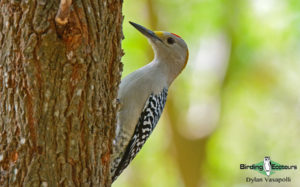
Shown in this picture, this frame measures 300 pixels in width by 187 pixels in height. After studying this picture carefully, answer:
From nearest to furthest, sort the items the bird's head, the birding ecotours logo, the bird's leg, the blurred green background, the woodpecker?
the bird's leg, the woodpecker, the bird's head, the birding ecotours logo, the blurred green background

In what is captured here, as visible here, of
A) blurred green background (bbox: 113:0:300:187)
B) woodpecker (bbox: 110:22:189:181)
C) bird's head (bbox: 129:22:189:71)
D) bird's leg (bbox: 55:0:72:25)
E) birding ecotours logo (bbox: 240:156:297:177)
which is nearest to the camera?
bird's leg (bbox: 55:0:72:25)

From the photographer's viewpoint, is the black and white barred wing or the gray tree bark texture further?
Answer: the black and white barred wing

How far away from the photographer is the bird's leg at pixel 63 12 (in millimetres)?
2789

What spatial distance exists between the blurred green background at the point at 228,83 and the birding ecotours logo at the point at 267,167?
104 mm

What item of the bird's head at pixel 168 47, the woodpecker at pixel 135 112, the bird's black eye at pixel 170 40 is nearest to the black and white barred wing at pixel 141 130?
the woodpecker at pixel 135 112

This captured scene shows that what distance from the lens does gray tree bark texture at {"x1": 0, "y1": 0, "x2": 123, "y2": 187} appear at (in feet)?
9.18

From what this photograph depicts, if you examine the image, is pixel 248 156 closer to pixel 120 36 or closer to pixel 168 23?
pixel 168 23

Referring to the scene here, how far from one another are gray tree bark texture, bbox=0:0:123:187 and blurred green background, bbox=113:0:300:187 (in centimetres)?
546

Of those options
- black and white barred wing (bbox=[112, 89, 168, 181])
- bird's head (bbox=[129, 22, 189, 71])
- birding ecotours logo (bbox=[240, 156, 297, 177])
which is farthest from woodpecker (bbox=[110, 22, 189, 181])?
birding ecotours logo (bbox=[240, 156, 297, 177])

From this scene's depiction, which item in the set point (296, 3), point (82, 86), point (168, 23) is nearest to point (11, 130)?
point (82, 86)

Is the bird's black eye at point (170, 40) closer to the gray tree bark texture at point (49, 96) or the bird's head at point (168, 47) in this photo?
the bird's head at point (168, 47)

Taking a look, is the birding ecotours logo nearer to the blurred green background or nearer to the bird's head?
the blurred green background

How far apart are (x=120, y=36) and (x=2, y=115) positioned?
3.07ft

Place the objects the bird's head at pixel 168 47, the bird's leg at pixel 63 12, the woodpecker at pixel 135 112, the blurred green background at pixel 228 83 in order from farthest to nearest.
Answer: the blurred green background at pixel 228 83
the bird's head at pixel 168 47
the woodpecker at pixel 135 112
the bird's leg at pixel 63 12
